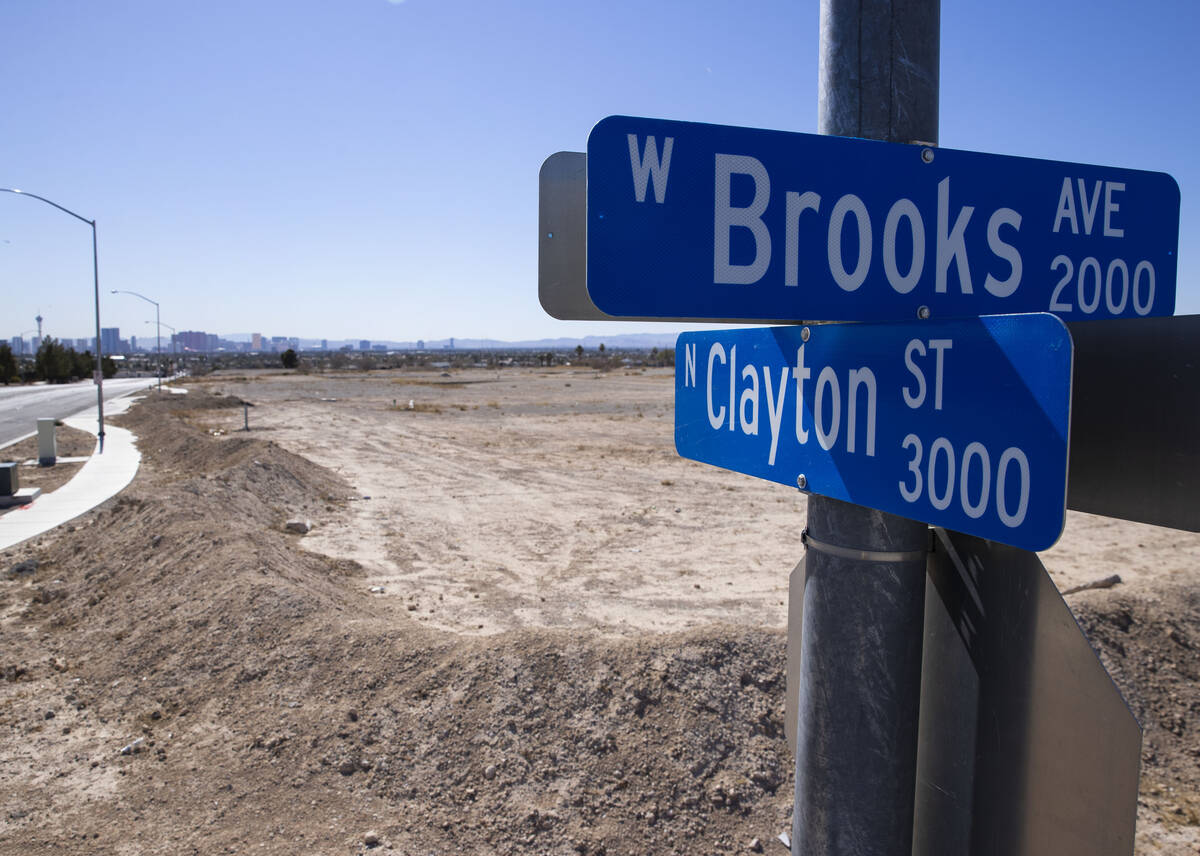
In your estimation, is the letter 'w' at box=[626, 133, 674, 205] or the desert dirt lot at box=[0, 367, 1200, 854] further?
the desert dirt lot at box=[0, 367, 1200, 854]

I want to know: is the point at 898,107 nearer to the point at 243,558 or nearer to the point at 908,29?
the point at 908,29

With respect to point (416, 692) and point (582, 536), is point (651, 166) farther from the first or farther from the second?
point (582, 536)

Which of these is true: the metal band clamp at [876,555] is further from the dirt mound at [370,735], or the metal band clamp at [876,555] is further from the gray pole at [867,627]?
the dirt mound at [370,735]

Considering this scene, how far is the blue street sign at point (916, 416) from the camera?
100cm

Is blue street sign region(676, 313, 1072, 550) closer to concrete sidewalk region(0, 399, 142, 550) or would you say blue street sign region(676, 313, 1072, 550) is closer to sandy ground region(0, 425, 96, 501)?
concrete sidewalk region(0, 399, 142, 550)

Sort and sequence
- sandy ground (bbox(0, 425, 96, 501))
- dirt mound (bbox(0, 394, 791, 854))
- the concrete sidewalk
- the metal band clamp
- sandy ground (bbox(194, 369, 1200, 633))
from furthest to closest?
sandy ground (bbox(0, 425, 96, 501))
the concrete sidewalk
sandy ground (bbox(194, 369, 1200, 633))
dirt mound (bbox(0, 394, 791, 854))
the metal band clamp

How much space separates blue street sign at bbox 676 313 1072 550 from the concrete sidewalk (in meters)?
11.4

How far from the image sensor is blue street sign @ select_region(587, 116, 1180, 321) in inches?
52.8

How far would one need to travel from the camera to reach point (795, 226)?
4.53 ft

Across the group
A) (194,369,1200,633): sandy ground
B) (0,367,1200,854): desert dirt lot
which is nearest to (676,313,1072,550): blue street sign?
(0,367,1200,854): desert dirt lot

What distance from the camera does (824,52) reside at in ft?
4.89

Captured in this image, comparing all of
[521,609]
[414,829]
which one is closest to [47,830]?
[414,829]

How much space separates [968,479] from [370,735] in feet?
14.6

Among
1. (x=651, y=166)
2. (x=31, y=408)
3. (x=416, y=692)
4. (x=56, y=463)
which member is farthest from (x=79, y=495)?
(x=31, y=408)
